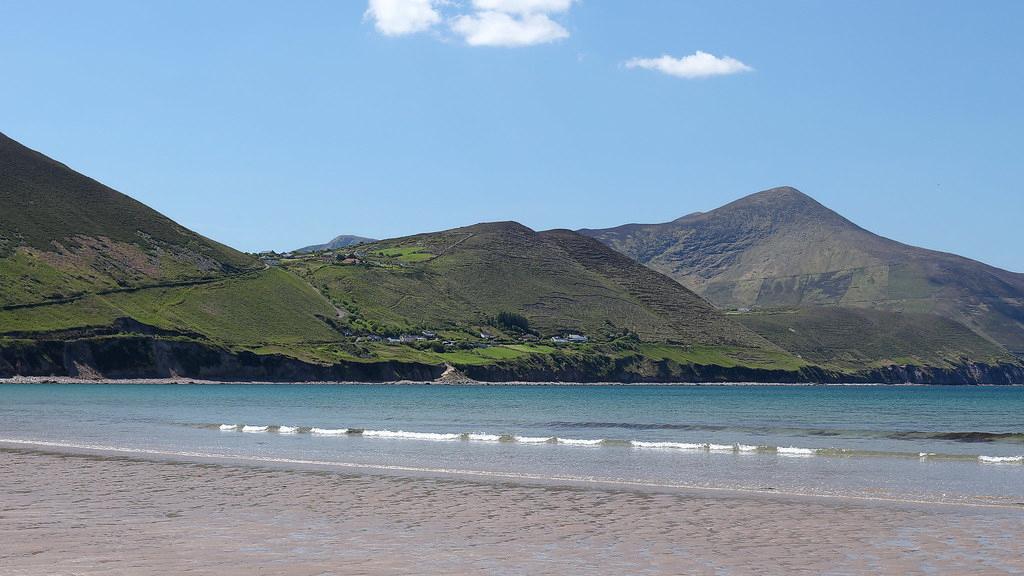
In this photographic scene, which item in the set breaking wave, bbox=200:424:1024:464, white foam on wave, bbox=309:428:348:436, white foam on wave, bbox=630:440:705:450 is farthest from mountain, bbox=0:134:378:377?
white foam on wave, bbox=630:440:705:450

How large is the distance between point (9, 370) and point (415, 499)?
14973 centimetres

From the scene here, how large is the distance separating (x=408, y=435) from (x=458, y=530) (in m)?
34.6

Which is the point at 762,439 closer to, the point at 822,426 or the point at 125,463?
the point at 822,426

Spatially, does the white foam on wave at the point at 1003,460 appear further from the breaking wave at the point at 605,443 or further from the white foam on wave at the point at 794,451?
the white foam on wave at the point at 794,451

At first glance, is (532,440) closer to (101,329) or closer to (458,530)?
(458,530)

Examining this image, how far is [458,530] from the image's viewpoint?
853 inches

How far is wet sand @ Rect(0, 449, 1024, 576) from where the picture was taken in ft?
57.1

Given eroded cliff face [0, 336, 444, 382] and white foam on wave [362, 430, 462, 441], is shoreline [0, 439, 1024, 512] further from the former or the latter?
eroded cliff face [0, 336, 444, 382]

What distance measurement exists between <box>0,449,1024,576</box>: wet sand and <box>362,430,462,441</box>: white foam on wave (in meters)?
22.5

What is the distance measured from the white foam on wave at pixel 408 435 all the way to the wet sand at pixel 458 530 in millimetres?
22505

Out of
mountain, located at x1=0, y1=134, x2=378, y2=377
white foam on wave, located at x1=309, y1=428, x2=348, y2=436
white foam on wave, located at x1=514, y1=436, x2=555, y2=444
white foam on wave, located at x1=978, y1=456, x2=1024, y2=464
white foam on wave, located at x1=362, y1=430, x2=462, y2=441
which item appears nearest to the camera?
white foam on wave, located at x1=978, y1=456, x2=1024, y2=464

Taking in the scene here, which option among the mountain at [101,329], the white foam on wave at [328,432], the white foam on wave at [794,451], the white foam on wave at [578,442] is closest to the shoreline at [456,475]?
the white foam on wave at [328,432]

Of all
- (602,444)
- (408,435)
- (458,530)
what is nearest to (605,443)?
(602,444)

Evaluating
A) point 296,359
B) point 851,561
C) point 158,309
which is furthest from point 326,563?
point 158,309
